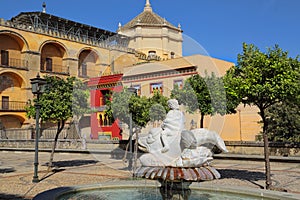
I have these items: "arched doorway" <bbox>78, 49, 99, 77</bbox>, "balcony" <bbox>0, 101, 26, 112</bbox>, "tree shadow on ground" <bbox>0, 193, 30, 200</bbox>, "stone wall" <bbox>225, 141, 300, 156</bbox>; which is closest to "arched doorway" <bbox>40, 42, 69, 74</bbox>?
"arched doorway" <bbox>78, 49, 99, 77</bbox>

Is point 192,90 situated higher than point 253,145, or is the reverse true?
point 192,90

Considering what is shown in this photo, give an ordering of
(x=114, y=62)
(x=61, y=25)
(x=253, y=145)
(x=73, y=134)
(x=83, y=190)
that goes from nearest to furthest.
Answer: (x=83, y=190), (x=253, y=145), (x=73, y=134), (x=61, y=25), (x=114, y=62)

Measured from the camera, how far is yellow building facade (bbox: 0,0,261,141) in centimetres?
2555

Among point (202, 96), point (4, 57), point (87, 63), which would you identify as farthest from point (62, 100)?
point (87, 63)

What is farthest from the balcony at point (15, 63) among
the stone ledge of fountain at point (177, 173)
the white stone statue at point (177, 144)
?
the stone ledge of fountain at point (177, 173)

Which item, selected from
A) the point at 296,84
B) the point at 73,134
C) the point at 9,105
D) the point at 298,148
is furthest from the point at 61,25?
the point at 296,84

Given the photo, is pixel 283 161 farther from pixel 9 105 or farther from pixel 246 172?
pixel 9 105

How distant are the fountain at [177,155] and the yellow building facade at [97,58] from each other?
17.0 meters

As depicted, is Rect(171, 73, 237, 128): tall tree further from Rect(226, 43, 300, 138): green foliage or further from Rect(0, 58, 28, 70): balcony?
Rect(0, 58, 28, 70): balcony

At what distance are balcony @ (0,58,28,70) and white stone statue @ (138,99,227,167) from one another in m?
34.1

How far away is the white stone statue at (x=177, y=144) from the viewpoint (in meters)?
4.87

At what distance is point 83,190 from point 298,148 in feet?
42.5

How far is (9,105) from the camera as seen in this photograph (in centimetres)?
3603

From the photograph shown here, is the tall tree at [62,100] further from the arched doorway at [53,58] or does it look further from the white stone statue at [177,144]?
the arched doorway at [53,58]
